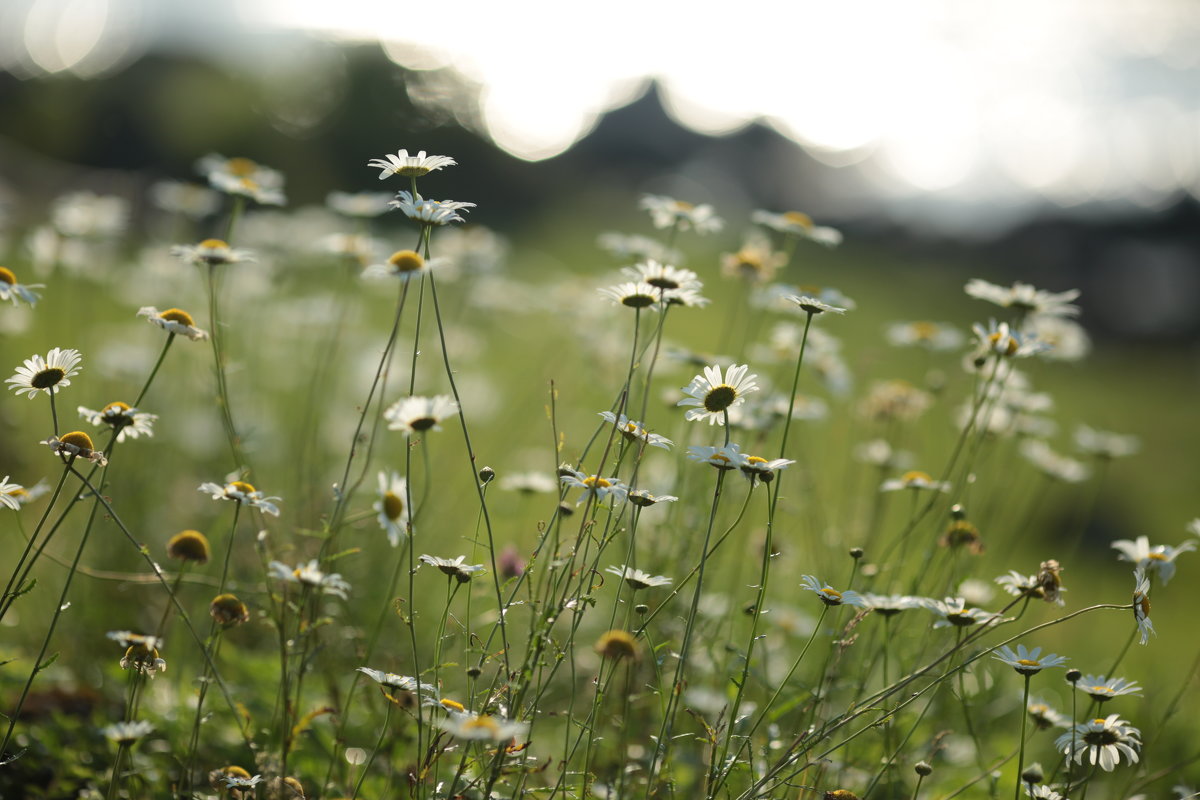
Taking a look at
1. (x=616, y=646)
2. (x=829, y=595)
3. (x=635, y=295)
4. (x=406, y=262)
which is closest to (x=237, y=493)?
(x=406, y=262)

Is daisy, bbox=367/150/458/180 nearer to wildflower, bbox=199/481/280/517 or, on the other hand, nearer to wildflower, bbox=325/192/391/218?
wildflower, bbox=199/481/280/517

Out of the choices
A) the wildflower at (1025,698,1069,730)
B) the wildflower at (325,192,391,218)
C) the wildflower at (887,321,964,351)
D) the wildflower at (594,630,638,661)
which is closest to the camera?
the wildflower at (594,630,638,661)

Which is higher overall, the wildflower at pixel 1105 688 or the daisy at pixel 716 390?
the daisy at pixel 716 390

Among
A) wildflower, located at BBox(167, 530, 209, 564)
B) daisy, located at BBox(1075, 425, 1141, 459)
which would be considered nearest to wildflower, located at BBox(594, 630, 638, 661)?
wildflower, located at BBox(167, 530, 209, 564)

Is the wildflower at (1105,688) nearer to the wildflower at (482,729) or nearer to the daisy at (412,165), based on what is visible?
the wildflower at (482,729)

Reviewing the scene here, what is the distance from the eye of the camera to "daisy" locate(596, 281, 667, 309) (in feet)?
6.63

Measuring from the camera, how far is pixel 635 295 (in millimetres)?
2031

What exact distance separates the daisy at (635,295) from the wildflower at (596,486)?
1.33 ft

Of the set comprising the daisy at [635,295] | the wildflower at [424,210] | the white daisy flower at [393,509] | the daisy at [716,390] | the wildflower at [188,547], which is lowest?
the wildflower at [188,547]

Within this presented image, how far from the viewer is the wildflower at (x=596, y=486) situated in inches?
68.7

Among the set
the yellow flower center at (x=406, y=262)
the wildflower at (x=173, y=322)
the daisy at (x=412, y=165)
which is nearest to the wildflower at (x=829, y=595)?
the yellow flower center at (x=406, y=262)

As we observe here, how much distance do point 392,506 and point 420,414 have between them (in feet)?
0.90

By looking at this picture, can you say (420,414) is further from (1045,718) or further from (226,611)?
(1045,718)

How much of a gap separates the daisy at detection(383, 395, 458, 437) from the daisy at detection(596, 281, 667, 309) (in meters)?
0.46
